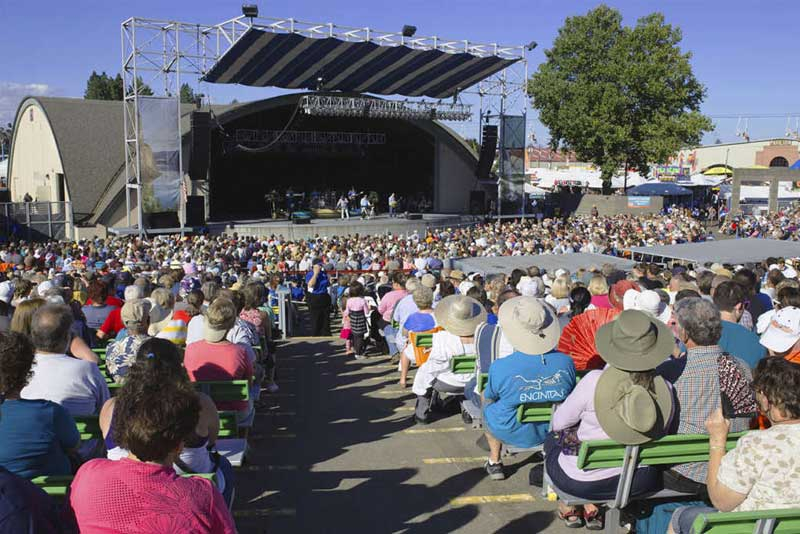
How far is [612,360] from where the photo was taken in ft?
11.2

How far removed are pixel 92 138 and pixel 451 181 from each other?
52.7 ft

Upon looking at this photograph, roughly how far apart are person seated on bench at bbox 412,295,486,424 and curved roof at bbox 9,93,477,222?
21743 millimetres

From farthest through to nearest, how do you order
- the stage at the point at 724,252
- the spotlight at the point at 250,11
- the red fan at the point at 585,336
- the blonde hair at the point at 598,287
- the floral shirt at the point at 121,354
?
the spotlight at the point at 250,11
the stage at the point at 724,252
the blonde hair at the point at 598,287
the red fan at the point at 585,336
the floral shirt at the point at 121,354

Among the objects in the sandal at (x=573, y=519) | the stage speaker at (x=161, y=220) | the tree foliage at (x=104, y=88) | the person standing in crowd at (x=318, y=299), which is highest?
the tree foliage at (x=104, y=88)

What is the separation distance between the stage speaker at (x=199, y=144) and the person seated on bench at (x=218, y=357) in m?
20.8

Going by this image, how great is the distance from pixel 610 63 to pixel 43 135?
25.4 metres

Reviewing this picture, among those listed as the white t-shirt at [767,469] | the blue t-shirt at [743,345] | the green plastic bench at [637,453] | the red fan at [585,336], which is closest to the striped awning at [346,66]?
the red fan at [585,336]

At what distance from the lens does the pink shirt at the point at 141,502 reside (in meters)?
2.18

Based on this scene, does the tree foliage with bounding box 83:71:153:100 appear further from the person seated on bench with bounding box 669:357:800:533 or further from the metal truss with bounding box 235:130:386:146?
the person seated on bench with bounding box 669:357:800:533

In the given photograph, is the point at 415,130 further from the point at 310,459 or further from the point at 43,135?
the point at 310,459

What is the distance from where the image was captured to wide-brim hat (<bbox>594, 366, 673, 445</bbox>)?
3.28 metres

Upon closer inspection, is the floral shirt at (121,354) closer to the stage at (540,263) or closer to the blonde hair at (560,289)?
the blonde hair at (560,289)

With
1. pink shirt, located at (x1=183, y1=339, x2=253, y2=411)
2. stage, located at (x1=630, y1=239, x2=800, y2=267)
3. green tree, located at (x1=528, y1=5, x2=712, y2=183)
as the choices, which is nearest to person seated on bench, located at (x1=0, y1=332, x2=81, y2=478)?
pink shirt, located at (x1=183, y1=339, x2=253, y2=411)

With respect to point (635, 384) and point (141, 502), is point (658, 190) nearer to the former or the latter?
point (635, 384)
